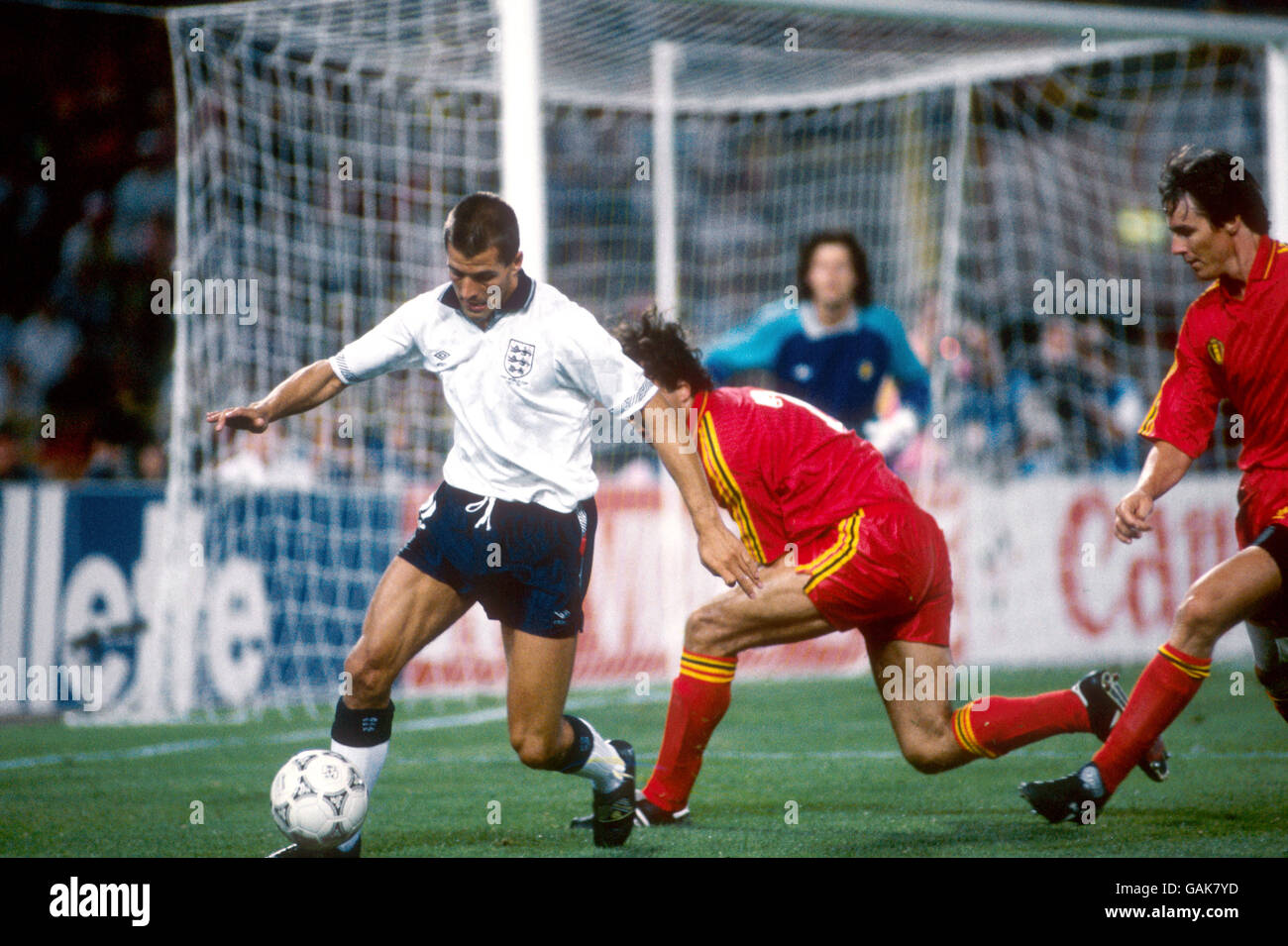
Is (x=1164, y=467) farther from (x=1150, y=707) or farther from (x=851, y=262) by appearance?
(x=851, y=262)

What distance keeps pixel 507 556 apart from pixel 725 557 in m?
0.73

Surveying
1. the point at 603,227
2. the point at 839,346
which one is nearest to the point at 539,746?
the point at 839,346

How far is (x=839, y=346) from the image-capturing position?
7695mm

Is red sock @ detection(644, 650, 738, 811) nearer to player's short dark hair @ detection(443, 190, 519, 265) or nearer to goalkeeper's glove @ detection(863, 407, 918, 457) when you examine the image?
player's short dark hair @ detection(443, 190, 519, 265)

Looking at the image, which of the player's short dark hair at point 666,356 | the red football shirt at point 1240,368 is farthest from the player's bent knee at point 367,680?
the red football shirt at point 1240,368

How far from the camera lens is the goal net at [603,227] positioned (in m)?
9.41

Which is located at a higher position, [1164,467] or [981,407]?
[981,407]

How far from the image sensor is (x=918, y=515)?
5.07 m

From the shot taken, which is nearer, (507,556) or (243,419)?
(243,419)

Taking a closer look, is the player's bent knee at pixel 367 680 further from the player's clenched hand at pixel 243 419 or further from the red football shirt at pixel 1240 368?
the red football shirt at pixel 1240 368

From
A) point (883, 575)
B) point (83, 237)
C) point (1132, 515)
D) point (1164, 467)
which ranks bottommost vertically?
point (883, 575)

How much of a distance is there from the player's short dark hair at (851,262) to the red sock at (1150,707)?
3229 mm

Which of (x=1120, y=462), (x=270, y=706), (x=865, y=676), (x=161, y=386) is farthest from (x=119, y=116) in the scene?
(x=1120, y=462)

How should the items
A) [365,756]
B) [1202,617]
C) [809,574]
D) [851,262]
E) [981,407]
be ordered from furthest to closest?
1. [981,407]
2. [851,262]
3. [809,574]
4. [1202,617]
5. [365,756]
